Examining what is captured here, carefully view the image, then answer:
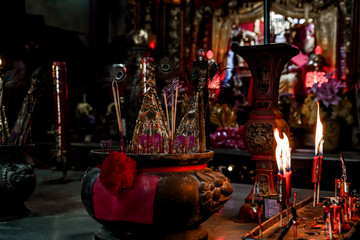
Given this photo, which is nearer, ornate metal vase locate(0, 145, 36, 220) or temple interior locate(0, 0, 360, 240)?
temple interior locate(0, 0, 360, 240)

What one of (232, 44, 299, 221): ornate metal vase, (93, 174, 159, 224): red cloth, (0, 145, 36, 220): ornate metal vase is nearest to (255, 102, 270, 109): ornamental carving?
(232, 44, 299, 221): ornate metal vase

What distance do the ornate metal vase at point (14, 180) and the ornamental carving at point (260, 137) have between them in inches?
59.7

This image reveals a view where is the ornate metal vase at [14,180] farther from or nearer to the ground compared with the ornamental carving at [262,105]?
nearer to the ground

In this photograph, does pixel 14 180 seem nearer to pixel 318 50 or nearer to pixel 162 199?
pixel 162 199

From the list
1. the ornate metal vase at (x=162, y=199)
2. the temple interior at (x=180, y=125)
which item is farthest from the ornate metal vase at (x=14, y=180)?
the ornate metal vase at (x=162, y=199)

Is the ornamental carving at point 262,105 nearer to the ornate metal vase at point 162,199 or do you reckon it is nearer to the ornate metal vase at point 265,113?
the ornate metal vase at point 265,113

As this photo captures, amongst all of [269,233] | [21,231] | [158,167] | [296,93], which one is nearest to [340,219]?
[269,233]

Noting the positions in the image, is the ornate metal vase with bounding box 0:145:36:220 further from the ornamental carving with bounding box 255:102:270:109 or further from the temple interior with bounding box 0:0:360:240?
the ornamental carving with bounding box 255:102:270:109

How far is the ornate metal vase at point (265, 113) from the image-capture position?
10.1 feet

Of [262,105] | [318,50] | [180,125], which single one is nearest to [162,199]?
[180,125]

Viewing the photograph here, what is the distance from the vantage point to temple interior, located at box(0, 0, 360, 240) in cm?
230

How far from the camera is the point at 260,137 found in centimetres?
309

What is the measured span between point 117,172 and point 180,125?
56 cm

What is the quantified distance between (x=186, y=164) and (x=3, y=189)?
136cm
